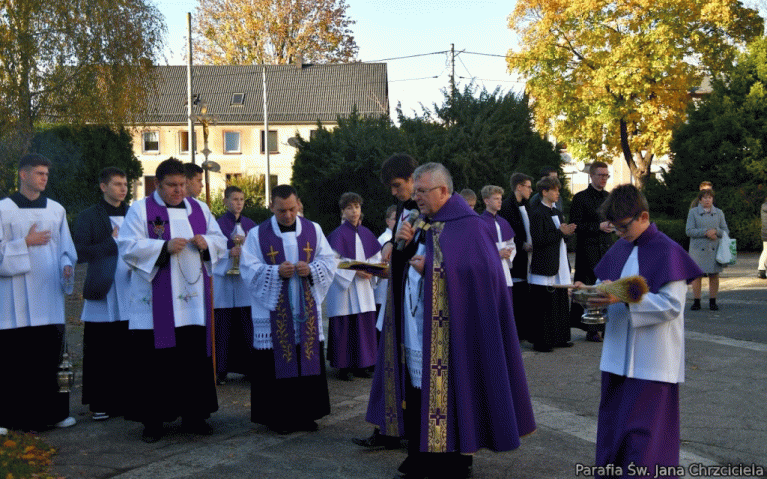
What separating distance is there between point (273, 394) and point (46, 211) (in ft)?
8.22

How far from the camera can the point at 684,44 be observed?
3447 centimetres

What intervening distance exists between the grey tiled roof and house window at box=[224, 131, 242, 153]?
1186mm

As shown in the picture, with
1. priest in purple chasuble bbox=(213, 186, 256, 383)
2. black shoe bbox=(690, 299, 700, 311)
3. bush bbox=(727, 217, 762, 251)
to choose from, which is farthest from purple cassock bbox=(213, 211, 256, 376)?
bush bbox=(727, 217, 762, 251)

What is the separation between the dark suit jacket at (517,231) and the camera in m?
11.0

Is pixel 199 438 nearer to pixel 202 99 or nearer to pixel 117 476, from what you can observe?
pixel 117 476

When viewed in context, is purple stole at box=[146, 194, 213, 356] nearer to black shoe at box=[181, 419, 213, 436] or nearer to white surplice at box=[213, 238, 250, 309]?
black shoe at box=[181, 419, 213, 436]

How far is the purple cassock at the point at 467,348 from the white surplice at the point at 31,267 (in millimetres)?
3565

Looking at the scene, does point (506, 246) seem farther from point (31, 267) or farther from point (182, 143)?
point (182, 143)

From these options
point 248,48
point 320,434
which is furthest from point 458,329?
point 248,48

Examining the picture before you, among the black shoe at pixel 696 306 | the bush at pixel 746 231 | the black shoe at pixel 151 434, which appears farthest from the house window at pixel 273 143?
the black shoe at pixel 151 434

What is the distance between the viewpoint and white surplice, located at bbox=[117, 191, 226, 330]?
6832 mm

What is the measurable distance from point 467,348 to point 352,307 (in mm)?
4097

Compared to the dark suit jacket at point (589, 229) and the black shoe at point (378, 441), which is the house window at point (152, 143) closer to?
the dark suit jacket at point (589, 229)

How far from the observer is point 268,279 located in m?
7.07
